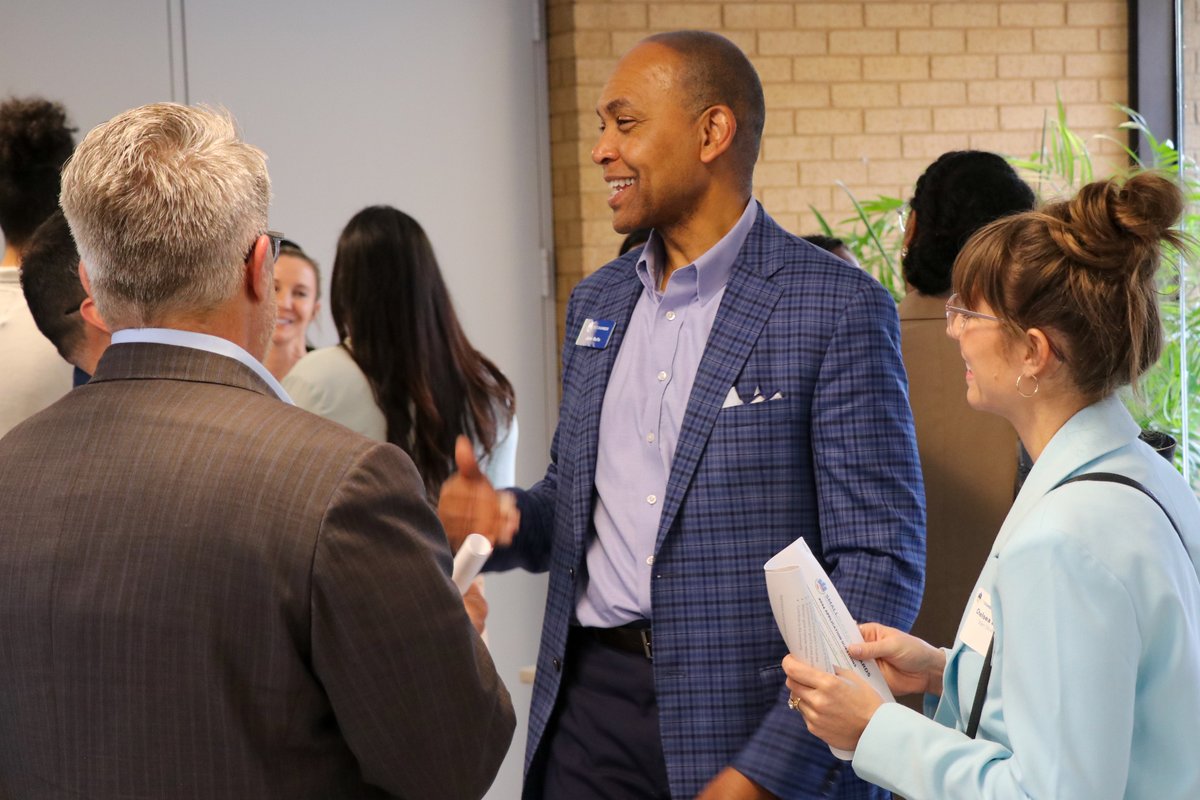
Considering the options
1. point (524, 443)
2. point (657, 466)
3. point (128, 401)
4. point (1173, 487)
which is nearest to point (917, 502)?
point (657, 466)

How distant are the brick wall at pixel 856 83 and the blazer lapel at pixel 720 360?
118 inches

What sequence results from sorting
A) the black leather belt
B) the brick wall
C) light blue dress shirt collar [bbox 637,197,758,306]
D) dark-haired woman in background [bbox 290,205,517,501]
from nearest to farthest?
1. the black leather belt
2. light blue dress shirt collar [bbox 637,197,758,306]
3. dark-haired woman in background [bbox 290,205,517,501]
4. the brick wall

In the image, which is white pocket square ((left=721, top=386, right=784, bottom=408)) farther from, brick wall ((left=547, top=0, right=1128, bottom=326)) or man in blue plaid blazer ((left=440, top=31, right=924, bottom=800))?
brick wall ((left=547, top=0, right=1128, bottom=326))

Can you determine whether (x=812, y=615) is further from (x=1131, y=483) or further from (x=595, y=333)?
(x=595, y=333)

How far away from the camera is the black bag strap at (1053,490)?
1363 millimetres

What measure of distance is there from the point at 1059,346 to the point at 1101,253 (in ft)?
0.38

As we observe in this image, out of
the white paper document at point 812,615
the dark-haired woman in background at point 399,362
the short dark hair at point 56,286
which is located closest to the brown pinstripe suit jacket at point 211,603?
the white paper document at point 812,615

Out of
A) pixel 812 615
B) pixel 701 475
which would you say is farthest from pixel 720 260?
pixel 812 615

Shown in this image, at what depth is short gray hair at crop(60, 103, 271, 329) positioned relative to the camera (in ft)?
4.31

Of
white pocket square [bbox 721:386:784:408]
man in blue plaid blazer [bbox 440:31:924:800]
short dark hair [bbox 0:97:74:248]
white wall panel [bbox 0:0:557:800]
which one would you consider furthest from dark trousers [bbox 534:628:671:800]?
white wall panel [bbox 0:0:557:800]

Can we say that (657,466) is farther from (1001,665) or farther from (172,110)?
(172,110)

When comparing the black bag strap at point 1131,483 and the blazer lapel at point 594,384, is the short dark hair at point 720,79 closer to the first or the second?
the blazer lapel at point 594,384

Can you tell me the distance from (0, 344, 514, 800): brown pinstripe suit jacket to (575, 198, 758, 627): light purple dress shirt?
694 mm

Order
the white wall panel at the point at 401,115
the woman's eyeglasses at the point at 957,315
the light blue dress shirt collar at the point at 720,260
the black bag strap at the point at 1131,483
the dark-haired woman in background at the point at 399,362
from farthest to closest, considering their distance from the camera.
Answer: the white wall panel at the point at 401,115 < the dark-haired woman in background at the point at 399,362 < the light blue dress shirt collar at the point at 720,260 < the woman's eyeglasses at the point at 957,315 < the black bag strap at the point at 1131,483
